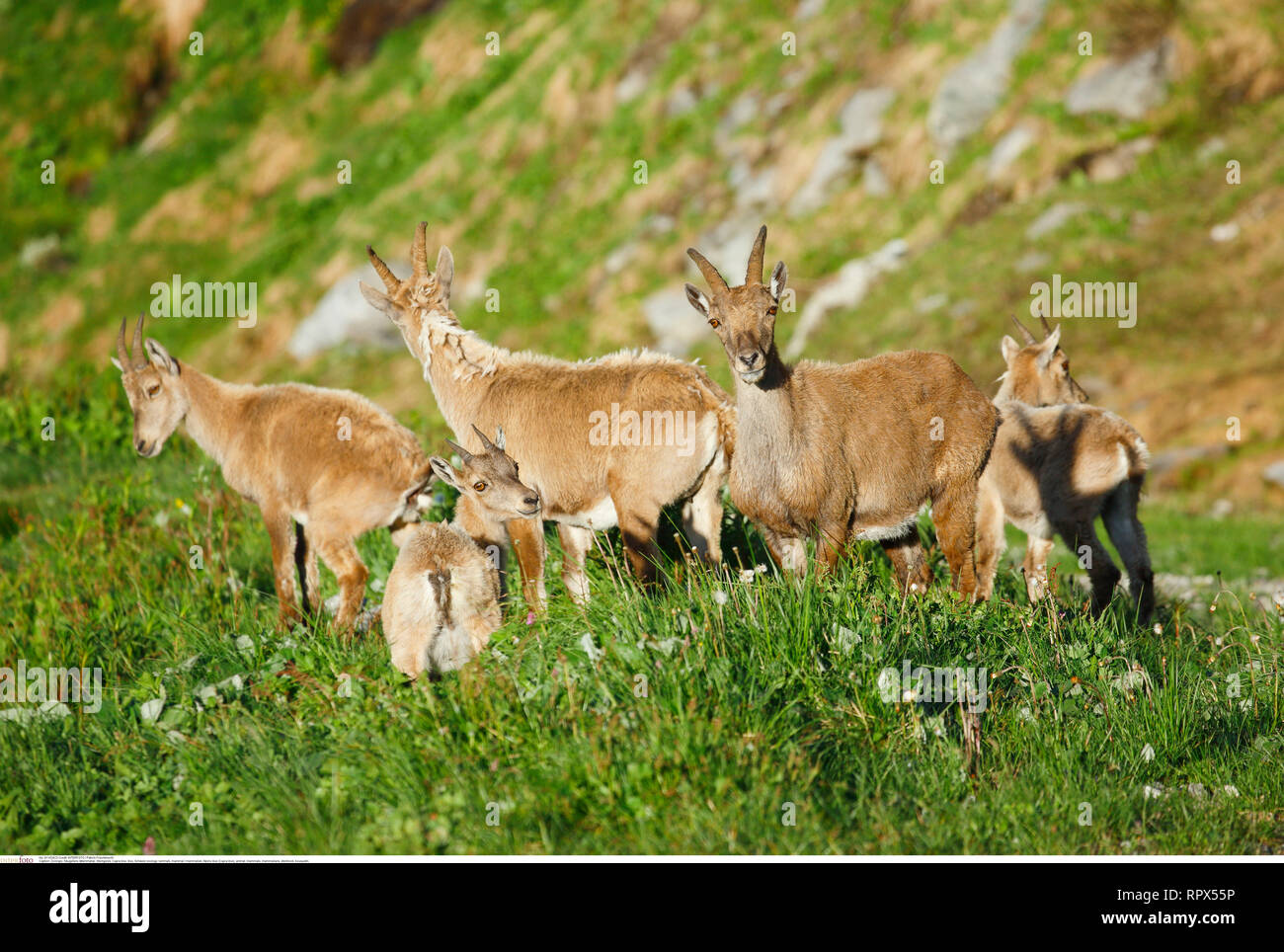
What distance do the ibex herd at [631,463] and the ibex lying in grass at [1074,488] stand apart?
18mm

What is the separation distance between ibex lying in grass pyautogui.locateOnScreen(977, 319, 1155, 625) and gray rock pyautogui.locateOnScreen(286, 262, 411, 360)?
2268 centimetres

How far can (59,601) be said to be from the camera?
946 centimetres

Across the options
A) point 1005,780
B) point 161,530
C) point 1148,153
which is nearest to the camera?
point 1005,780

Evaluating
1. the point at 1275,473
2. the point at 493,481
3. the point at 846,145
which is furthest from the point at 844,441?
the point at 846,145

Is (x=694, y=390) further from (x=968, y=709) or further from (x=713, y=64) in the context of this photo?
(x=713, y=64)

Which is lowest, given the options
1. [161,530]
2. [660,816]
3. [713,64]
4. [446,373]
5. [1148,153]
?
[660,816]

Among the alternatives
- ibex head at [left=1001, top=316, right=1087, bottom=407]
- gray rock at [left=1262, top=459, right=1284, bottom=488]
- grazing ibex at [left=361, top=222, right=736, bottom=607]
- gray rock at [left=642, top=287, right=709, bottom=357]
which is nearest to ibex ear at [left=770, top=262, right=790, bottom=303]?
grazing ibex at [left=361, top=222, right=736, bottom=607]

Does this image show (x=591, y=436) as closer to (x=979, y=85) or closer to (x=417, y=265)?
(x=417, y=265)

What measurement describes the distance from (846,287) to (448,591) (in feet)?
59.2

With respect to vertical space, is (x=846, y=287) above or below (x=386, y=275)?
above

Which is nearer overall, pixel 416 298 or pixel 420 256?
pixel 420 256

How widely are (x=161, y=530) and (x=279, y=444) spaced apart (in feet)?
8.08

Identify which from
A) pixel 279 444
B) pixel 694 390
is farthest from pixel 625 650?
pixel 279 444

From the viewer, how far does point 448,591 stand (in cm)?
700
